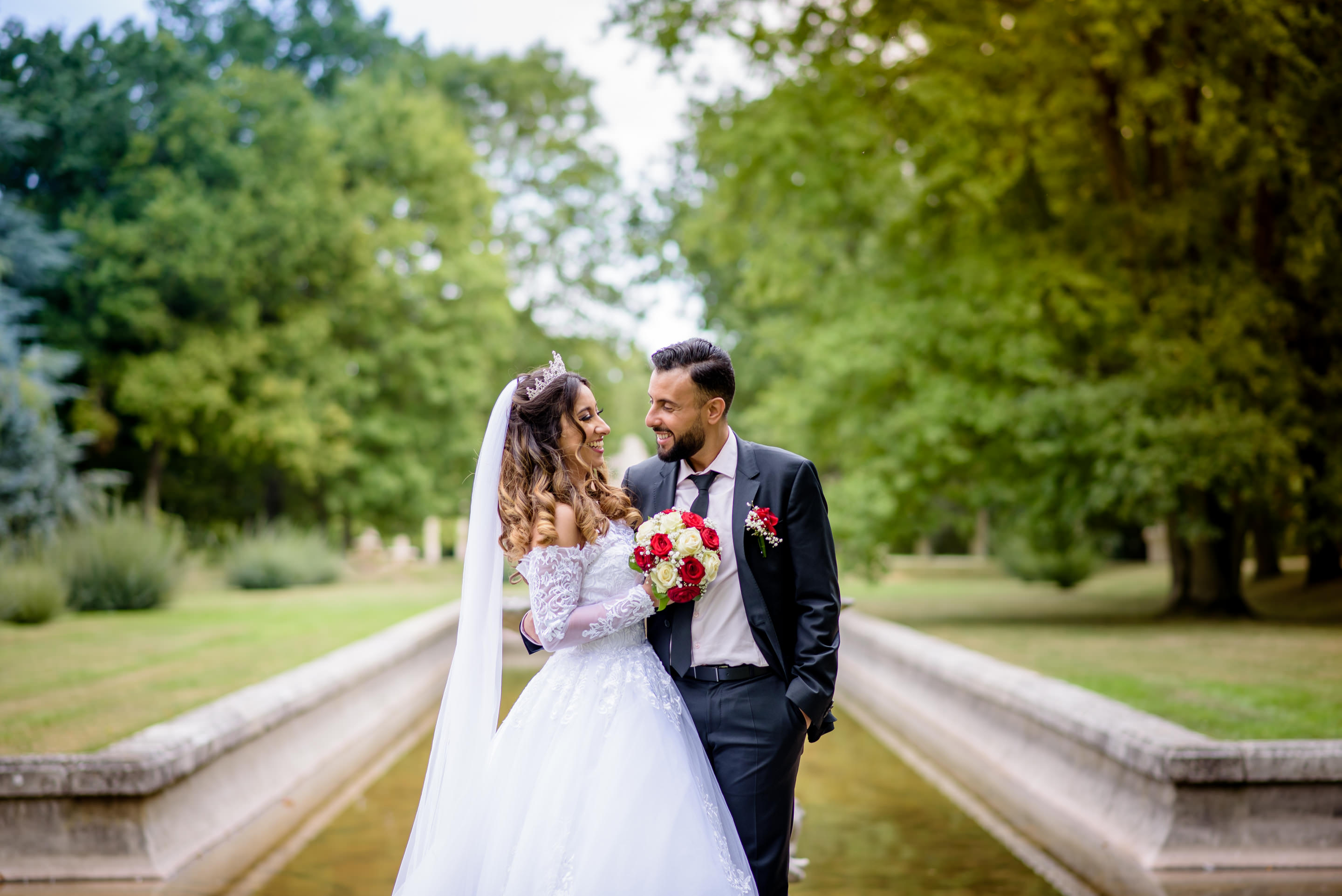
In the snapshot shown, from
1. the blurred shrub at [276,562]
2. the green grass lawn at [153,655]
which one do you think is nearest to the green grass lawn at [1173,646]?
the green grass lawn at [153,655]

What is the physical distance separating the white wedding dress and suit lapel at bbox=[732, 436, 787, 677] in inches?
14.4

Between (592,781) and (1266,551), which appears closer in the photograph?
(592,781)

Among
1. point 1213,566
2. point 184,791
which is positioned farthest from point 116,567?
point 1213,566

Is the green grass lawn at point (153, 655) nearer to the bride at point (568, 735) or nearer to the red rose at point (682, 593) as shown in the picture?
the bride at point (568, 735)

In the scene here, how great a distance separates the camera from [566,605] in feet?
14.2

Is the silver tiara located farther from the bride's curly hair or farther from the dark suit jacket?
the dark suit jacket

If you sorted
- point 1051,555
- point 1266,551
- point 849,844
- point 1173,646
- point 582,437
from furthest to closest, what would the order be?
point 1051,555 < point 1266,551 < point 1173,646 < point 849,844 < point 582,437

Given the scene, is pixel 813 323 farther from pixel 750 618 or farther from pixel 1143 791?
pixel 750 618

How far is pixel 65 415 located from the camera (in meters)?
32.6

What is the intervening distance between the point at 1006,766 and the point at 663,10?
14973 millimetres

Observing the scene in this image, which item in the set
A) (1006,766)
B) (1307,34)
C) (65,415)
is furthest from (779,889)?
(65,415)

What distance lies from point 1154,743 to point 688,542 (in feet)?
12.9

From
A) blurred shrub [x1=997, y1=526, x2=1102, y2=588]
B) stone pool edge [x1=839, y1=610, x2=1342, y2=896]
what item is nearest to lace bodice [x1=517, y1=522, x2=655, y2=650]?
stone pool edge [x1=839, y1=610, x2=1342, y2=896]

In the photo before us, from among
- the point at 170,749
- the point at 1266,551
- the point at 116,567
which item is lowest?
the point at 1266,551
